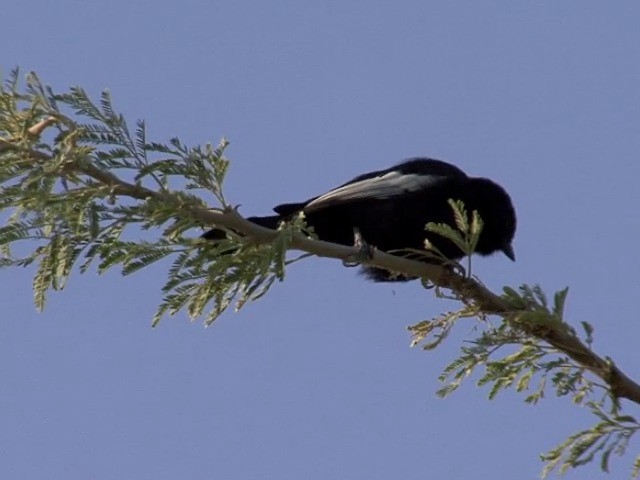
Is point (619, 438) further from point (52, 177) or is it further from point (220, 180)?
point (52, 177)

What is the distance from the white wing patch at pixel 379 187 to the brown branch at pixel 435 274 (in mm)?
1991

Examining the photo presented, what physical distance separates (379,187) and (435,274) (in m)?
2.29

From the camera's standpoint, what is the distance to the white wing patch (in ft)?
28.7

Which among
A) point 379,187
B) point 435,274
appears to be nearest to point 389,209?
point 379,187

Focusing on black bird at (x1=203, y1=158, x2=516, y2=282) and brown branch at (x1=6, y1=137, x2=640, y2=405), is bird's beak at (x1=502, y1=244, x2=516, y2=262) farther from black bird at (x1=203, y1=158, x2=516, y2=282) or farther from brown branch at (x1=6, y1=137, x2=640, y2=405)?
brown branch at (x1=6, y1=137, x2=640, y2=405)

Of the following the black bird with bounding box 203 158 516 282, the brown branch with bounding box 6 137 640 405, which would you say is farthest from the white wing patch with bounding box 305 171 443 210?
the brown branch with bounding box 6 137 640 405

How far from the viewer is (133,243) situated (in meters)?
5.65

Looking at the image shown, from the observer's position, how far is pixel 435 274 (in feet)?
22.2

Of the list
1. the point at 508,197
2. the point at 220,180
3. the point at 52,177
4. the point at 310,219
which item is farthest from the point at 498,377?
the point at 508,197

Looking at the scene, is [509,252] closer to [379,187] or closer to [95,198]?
[379,187]

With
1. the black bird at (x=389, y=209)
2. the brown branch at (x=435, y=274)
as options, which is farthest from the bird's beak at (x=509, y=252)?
the brown branch at (x=435, y=274)

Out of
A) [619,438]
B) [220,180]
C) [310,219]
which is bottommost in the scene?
[619,438]

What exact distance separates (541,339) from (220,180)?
5.58ft

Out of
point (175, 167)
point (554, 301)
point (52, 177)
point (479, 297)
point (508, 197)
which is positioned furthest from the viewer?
point (508, 197)
